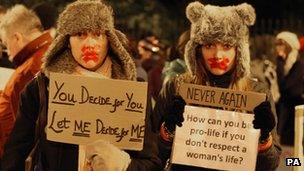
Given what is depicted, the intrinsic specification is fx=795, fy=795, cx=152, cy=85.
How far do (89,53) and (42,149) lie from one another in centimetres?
56

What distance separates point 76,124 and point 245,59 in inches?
40.8

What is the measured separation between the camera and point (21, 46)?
18.8ft

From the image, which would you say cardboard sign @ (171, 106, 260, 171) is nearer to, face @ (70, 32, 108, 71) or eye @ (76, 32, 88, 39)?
face @ (70, 32, 108, 71)

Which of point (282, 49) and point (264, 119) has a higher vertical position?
point (282, 49)

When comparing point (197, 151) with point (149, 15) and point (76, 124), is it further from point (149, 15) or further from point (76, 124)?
point (149, 15)

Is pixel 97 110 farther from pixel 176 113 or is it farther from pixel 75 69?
pixel 176 113

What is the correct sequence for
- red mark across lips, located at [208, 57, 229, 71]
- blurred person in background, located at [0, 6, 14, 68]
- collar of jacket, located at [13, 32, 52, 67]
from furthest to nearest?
blurred person in background, located at [0, 6, 14, 68] < collar of jacket, located at [13, 32, 52, 67] < red mark across lips, located at [208, 57, 229, 71]

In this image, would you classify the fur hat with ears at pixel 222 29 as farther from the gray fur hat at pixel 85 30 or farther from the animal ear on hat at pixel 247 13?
the gray fur hat at pixel 85 30

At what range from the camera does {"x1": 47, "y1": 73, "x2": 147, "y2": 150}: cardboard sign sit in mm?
4141

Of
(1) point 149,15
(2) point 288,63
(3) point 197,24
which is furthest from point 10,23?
(1) point 149,15

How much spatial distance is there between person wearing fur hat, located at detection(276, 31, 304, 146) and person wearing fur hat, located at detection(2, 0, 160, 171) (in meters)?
6.77

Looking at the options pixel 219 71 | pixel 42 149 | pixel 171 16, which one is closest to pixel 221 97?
pixel 219 71

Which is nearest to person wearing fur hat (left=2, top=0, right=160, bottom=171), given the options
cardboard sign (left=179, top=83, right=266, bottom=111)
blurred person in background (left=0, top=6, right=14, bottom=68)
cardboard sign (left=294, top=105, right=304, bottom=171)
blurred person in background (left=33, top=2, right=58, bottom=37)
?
cardboard sign (left=179, top=83, right=266, bottom=111)

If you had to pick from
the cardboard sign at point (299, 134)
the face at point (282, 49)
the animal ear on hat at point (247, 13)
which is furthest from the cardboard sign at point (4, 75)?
the face at point (282, 49)
